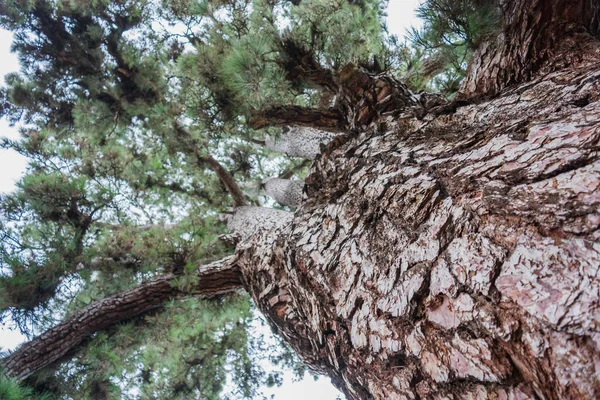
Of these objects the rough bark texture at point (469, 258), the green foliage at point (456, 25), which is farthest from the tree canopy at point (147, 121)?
the rough bark texture at point (469, 258)

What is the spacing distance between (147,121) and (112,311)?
2.57m

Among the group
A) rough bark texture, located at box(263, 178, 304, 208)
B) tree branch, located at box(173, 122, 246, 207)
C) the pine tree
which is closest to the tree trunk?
the pine tree

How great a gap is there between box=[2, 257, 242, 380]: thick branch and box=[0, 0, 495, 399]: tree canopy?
8 centimetres

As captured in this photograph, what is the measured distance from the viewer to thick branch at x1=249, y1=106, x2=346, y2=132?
223cm

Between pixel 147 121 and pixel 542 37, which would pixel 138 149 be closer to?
pixel 147 121

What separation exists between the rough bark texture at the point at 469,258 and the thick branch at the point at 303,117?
82 cm

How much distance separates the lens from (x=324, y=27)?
2443 millimetres

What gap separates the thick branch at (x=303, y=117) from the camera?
2.23m

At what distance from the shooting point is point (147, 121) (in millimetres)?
4176

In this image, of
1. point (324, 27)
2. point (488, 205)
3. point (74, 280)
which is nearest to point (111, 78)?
point (74, 280)

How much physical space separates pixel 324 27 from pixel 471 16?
1.20 meters

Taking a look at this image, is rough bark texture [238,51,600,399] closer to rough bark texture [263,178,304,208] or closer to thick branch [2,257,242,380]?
thick branch [2,257,242,380]

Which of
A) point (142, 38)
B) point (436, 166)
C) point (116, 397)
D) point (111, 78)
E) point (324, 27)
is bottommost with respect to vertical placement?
point (116, 397)

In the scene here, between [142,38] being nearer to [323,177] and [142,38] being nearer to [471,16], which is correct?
[323,177]
